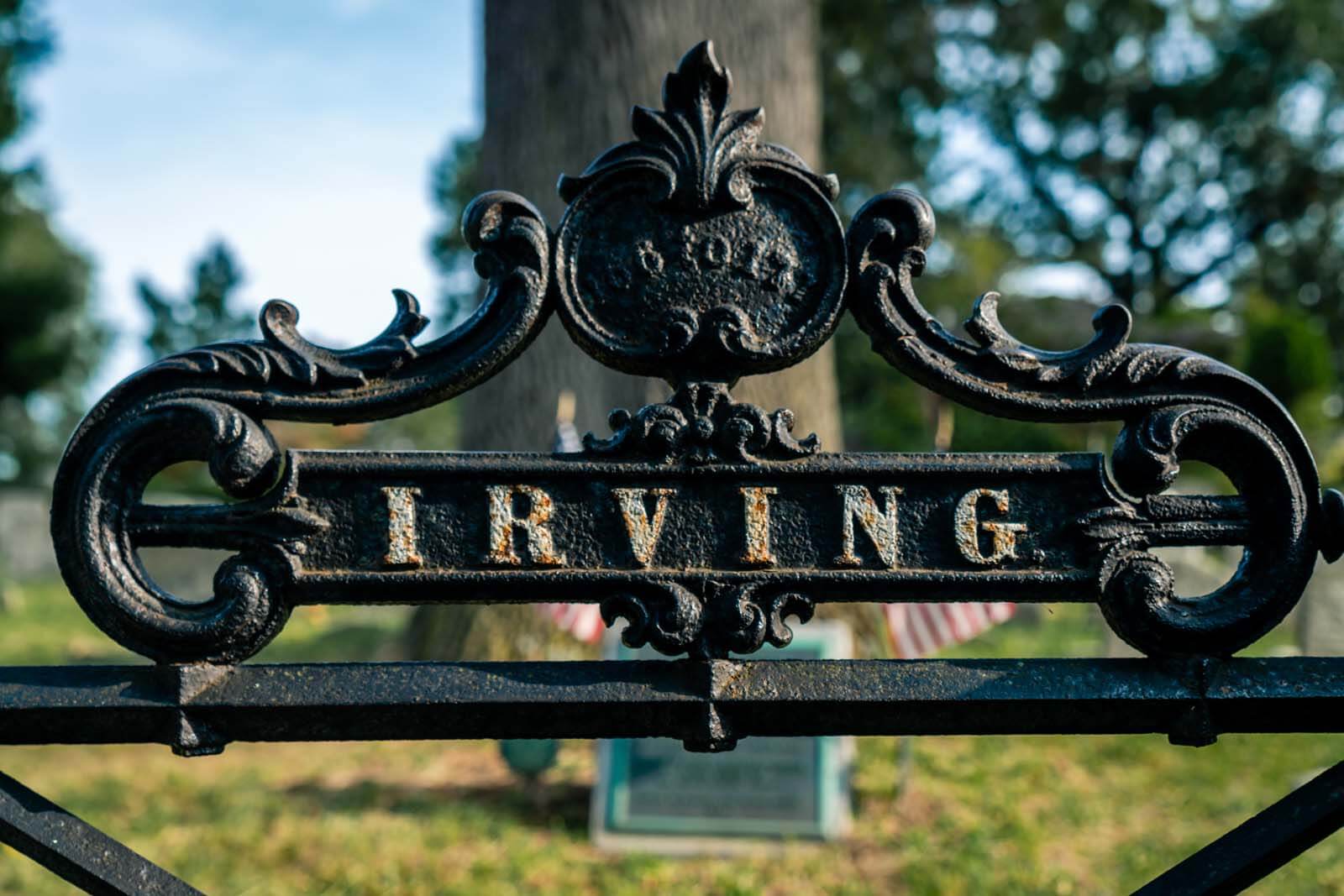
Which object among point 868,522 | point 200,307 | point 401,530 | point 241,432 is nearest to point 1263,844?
point 868,522

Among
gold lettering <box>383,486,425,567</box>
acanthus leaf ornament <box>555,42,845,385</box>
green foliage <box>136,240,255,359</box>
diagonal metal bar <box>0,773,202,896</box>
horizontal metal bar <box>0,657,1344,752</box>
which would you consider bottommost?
green foliage <box>136,240,255,359</box>

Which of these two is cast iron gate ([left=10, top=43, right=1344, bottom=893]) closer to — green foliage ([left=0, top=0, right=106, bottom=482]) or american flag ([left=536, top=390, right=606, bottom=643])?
american flag ([left=536, top=390, right=606, bottom=643])

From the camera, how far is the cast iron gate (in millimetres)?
1666

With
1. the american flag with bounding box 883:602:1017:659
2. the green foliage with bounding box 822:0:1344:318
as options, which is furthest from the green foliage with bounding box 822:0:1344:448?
the american flag with bounding box 883:602:1017:659

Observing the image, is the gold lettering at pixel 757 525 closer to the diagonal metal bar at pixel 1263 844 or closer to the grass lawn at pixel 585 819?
the diagonal metal bar at pixel 1263 844

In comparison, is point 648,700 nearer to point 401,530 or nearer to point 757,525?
point 757,525

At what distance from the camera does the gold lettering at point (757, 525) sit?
67.1 inches

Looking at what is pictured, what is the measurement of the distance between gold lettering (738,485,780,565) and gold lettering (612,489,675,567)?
0.41 feet

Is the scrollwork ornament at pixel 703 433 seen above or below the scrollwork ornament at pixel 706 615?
above

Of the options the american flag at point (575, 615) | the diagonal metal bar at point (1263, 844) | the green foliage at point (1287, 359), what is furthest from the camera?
the green foliage at point (1287, 359)

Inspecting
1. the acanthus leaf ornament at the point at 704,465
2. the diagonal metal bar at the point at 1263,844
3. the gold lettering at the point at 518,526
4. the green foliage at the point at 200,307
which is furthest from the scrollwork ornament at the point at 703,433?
the green foliage at the point at 200,307

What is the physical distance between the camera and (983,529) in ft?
5.64

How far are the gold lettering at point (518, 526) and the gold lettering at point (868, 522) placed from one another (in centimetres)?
42

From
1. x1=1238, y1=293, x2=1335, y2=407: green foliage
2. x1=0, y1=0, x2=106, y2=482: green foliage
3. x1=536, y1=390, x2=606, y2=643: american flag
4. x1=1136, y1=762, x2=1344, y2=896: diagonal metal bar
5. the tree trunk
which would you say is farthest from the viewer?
x1=0, y1=0, x2=106, y2=482: green foliage
